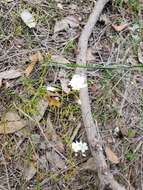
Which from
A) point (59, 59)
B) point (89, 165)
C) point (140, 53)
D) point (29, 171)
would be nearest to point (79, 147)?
point (89, 165)

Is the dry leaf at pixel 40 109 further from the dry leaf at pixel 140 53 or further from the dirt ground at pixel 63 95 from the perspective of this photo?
the dry leaf at pixel 140 53

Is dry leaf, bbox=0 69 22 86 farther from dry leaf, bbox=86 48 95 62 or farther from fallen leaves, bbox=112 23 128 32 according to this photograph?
fallen leaves, bbox=112 23 128 32

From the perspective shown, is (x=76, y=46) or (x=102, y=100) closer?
(x=102, y=100)

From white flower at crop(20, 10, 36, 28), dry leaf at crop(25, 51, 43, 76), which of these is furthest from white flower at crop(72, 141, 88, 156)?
white flower at crop(20, 10, 36, 28)

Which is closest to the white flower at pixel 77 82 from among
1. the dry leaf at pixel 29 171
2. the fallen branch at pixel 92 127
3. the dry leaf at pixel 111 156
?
the fallen branch at pixel 92 127

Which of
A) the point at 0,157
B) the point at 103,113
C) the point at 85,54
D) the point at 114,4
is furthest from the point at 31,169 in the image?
the point at 114,4

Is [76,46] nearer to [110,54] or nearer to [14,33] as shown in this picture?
[110,54]
